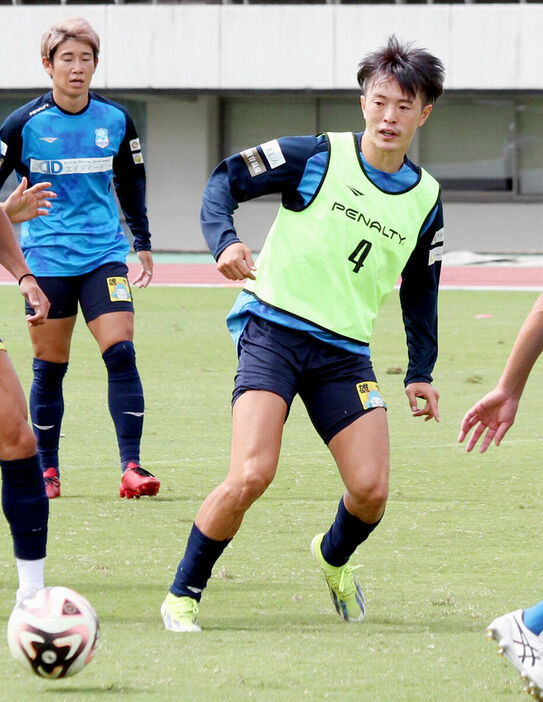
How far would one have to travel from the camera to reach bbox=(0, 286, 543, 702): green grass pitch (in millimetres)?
4230

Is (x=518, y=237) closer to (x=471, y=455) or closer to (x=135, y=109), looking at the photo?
(x=135, y=109)

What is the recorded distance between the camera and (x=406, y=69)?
518 centimetres

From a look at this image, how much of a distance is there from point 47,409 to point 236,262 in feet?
10.4

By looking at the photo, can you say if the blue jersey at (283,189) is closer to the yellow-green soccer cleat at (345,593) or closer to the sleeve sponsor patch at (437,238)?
the sleeve sponsor patch at (437,238)

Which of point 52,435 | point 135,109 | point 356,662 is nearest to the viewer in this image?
point 356,662

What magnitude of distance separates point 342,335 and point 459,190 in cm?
2650

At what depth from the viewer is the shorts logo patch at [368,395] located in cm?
511

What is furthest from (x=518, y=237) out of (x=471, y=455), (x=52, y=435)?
(x=52, y=435)

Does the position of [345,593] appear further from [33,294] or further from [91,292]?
[91,292]

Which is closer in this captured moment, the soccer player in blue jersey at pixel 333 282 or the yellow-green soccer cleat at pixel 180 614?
the yellow-green soccer cleat at pixel 180 614

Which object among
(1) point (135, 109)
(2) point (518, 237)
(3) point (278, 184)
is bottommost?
(2) point (518, 237)

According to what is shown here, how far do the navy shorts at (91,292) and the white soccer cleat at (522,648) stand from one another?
3.96m

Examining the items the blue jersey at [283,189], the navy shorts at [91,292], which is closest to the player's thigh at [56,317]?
the navy shorts at [91,292]

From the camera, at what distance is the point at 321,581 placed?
5777 millimetres
